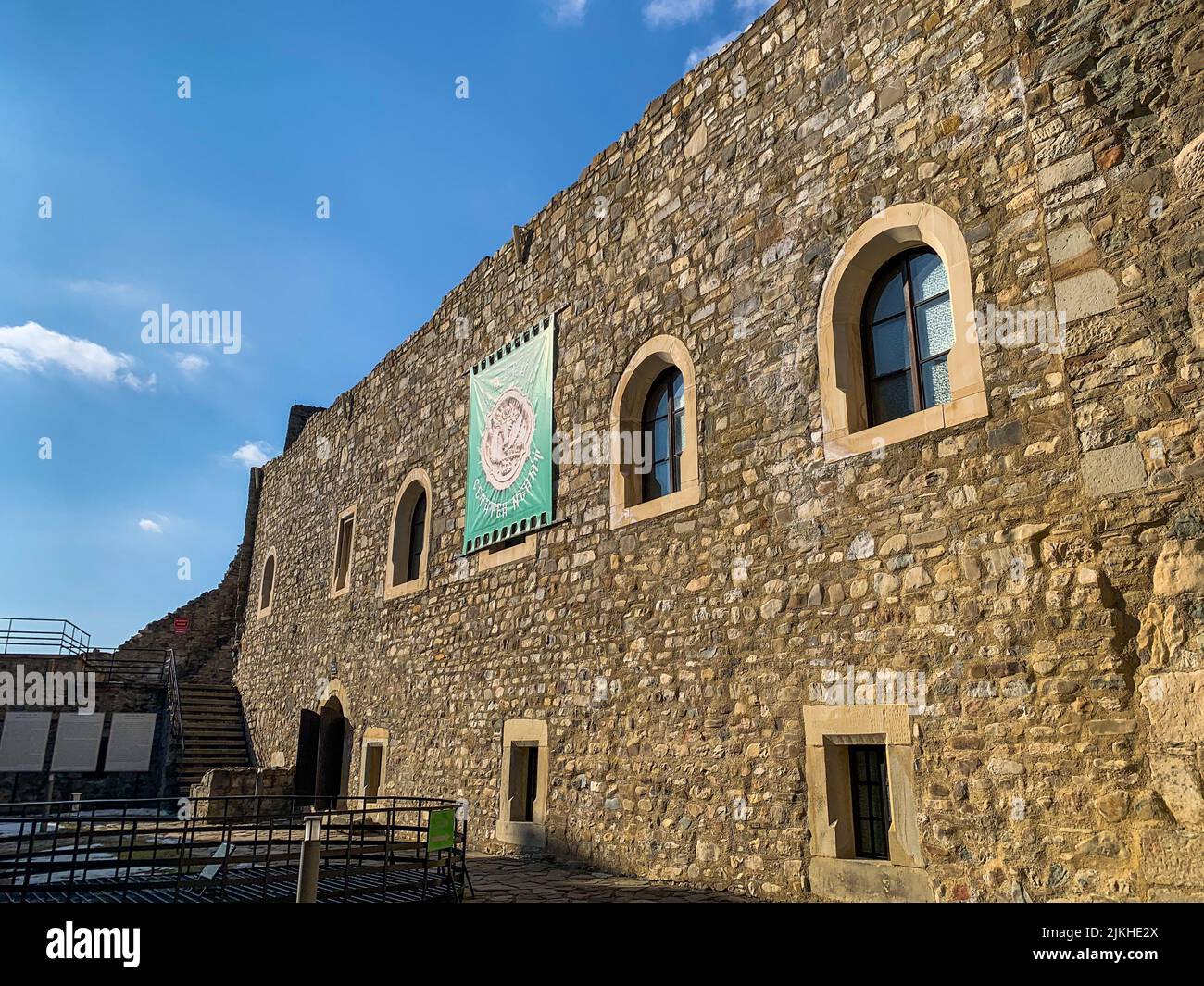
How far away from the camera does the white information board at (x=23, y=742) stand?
618 inches

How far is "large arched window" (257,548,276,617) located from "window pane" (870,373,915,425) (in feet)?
50.2

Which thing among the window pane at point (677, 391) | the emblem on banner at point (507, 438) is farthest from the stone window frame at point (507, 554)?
the window pane at point (677, 391)

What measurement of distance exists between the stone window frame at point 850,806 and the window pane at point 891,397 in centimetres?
193

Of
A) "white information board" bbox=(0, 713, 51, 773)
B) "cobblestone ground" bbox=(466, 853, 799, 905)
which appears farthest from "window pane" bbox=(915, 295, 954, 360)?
"white information board" bbox=(0, 713, 51, 773)

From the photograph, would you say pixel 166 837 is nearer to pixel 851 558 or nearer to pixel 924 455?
pixel 851 558

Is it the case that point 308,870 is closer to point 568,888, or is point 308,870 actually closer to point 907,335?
point 568,888

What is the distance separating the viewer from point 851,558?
562cm

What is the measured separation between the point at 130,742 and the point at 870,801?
1600 centimetres

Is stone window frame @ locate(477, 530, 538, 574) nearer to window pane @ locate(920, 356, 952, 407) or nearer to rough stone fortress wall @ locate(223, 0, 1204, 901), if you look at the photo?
rough stone fortress wall @ locate(223, 0, 1204, 901)

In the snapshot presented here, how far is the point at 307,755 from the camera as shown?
531 inches

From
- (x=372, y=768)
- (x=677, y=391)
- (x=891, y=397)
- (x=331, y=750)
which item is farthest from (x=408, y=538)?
(x=891, y=397)

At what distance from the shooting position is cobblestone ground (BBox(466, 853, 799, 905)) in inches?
232

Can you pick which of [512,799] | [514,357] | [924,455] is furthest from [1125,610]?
[514,357]
